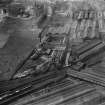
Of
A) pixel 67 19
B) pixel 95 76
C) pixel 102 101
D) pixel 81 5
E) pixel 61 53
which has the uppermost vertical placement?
pixel 81 5

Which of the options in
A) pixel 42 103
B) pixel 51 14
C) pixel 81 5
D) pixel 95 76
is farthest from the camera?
pixel 81 5

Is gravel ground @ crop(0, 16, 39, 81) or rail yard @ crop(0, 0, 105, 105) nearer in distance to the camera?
rail yard @ crop(0, 0, 105, 105)

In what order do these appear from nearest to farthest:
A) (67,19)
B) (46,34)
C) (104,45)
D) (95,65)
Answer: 1. (95,65)
2. (104,45)
3. (46,34)
4. (67,19)

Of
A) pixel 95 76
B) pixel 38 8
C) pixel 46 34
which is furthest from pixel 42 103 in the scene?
pixel 38 8

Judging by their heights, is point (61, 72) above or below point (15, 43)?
below

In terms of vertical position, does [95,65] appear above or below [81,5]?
below

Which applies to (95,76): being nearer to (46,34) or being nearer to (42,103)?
(42,103)

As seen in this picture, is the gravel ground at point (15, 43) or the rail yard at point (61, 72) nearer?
the rail yard at point (61, 72)

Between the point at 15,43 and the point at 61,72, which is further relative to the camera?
the point at 15,43
